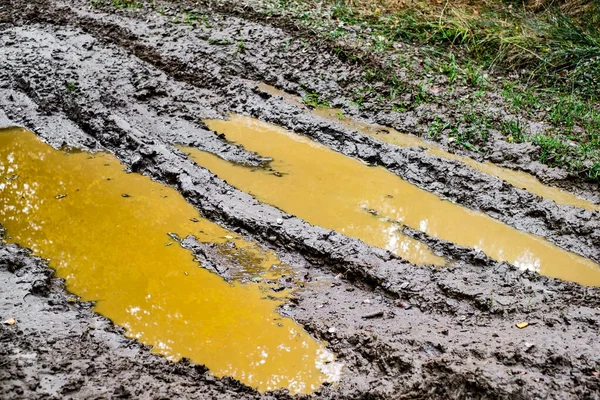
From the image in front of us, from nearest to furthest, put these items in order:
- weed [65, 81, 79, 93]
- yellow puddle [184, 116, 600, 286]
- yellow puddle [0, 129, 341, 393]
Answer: yellow puddle [0, 129, 341, 393], yellow puddle [184, 116, 600, 286], weed [65, 81, 79, 93]

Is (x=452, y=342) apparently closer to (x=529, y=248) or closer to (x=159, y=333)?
(x=529, y=248)

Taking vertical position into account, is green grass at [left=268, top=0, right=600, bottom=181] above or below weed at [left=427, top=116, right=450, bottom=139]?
above

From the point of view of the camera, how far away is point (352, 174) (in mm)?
6285

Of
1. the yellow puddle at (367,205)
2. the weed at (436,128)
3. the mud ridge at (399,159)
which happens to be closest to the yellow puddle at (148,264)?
the yellow puddle at (367,205)

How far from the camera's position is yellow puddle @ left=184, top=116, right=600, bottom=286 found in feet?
16.9

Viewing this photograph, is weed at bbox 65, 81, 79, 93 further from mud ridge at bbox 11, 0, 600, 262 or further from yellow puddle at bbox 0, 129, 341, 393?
mud ridge at bbox 11, 0, 600, 262

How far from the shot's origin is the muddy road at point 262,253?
146 inches

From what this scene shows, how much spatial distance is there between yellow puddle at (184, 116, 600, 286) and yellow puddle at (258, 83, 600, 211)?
0.67 meters

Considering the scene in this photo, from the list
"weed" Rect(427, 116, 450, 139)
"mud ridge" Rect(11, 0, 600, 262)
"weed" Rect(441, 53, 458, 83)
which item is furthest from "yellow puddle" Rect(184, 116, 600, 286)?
"weed" Rect(441, 53, 458, 83)

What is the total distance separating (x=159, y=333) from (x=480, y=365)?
233 cm

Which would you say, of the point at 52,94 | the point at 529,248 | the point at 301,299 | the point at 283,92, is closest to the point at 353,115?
the point at 283,92

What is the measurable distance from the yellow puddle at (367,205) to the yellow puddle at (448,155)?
665 millimetres

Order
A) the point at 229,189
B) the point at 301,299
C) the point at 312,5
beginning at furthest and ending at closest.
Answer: the point at 312,5 < the point at 229,189 < the point at 301,299

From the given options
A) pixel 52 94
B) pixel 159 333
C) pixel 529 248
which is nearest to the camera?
pixel 159 333
